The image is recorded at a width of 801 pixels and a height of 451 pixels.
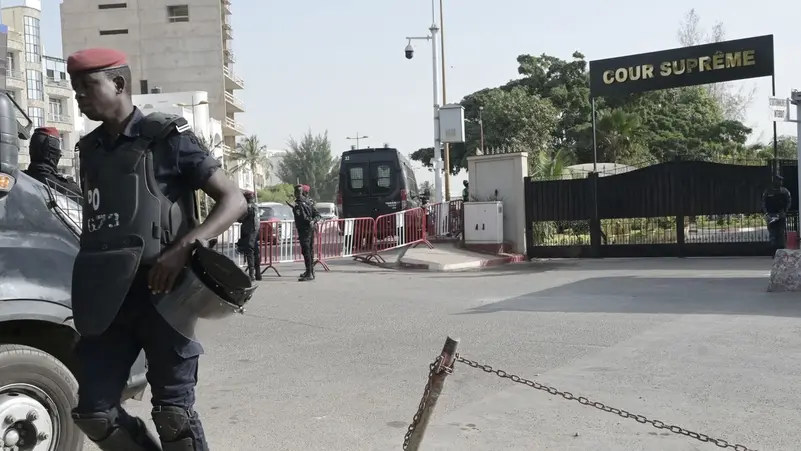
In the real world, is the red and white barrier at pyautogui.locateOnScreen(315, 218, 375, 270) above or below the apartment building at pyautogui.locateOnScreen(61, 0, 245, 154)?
below

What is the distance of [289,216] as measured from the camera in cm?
2497

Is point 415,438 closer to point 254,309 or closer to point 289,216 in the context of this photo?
point 254,309

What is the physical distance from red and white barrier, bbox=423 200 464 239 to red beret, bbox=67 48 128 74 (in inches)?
612

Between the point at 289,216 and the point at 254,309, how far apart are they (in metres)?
14.9

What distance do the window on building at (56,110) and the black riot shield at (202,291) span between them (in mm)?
61671

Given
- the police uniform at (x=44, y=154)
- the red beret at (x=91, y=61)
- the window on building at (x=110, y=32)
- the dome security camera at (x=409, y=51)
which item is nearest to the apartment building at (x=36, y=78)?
the window on building at (x=110, y=32)

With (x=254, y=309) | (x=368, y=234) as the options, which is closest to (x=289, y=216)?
(x=368, y=234)

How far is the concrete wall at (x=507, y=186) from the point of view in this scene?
17047 millimetres

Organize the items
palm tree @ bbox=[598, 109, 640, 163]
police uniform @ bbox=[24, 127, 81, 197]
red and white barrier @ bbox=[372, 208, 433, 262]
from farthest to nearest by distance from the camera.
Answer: palm tree @ bbox=[598, 109, 640, 163] → red and white barrier @ bbox=[372, 208, 433, 262] → police uniform @ bbox=[24, 127, 81, 197]

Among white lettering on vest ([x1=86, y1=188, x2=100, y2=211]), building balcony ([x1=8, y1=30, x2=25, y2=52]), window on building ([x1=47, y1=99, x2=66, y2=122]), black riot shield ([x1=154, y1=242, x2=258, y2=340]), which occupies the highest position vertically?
building balcony ([x1=8, y1=30, x2=25, y2=52])

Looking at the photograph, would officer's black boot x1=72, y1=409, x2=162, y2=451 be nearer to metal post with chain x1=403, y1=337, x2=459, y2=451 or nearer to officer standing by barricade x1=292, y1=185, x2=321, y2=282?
metal post with chain x1=403, y1=337, x2=459, y2=451

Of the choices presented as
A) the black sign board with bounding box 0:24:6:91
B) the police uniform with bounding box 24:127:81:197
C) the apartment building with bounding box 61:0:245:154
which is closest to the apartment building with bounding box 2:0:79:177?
the apartment building with bounding box 61:0:245:154

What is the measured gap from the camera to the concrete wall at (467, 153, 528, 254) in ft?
55.9

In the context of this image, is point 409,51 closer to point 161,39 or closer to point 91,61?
point 91,61
